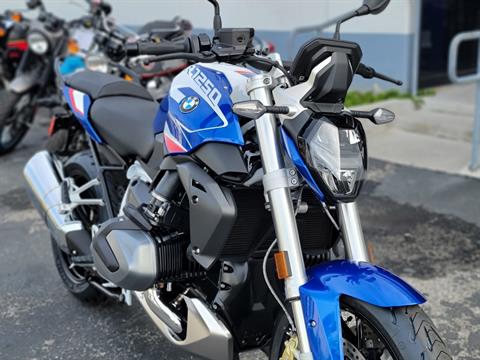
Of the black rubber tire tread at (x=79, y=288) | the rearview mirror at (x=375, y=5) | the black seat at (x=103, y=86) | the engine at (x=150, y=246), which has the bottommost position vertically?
the black rubber tire tread at (x=79, y=288)

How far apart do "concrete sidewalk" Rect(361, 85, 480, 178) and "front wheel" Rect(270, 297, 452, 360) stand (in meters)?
3.81

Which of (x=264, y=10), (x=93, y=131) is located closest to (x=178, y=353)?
(x=93, y=131)

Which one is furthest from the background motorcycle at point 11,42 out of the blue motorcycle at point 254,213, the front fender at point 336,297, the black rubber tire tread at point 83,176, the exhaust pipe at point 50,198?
the front fender at point 336,297

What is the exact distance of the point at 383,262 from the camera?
383 centimetres

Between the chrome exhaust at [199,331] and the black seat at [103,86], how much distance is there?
1.12 m

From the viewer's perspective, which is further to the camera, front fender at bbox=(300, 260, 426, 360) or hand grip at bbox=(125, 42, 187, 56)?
hand grip at bbox=(125, 42, 187, 56)

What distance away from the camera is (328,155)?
1.81 m

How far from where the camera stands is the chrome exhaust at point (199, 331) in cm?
214

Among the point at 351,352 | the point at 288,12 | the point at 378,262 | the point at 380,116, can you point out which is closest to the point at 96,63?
the point at 378,262

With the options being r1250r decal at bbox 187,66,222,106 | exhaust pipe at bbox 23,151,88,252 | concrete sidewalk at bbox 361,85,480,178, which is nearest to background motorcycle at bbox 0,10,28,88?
concrete sidewalk at bbox 361,85,480,178

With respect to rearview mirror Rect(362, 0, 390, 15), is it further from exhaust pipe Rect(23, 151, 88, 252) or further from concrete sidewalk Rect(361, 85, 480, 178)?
concrete sidewalk Rect(361, 85, 480, 178)

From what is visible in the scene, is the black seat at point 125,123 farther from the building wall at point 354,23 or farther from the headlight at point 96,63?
the building wall at point 354,23

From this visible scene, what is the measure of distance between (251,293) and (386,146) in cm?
449

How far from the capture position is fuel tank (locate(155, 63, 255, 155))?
208 cm
